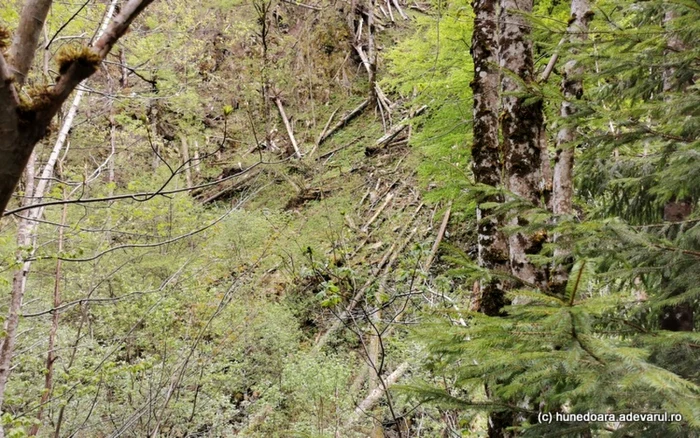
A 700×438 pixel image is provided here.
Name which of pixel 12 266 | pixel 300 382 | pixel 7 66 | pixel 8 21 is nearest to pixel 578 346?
pixel 7 66

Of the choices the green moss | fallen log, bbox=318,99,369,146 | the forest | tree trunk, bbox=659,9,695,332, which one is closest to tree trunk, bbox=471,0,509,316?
the forest

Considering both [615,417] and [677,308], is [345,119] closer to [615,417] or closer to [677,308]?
[677,308]

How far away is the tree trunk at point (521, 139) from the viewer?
9.42 ft

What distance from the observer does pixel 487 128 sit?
336 cm

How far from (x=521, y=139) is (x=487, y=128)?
44cm

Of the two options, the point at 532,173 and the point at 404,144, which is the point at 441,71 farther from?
the point at 404,144

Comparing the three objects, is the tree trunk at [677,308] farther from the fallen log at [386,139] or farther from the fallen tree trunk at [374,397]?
the fallen log at [386,139]

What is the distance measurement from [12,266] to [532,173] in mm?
3986

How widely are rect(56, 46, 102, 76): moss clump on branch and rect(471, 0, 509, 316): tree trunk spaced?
285 centimetres

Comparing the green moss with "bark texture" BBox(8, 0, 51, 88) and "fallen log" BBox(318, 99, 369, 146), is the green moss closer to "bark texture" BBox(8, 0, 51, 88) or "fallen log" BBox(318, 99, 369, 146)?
"bark texture" BBox(8, 0, 51, 88)

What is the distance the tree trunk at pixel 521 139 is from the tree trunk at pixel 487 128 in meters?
0.26

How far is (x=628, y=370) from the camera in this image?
4.09ft

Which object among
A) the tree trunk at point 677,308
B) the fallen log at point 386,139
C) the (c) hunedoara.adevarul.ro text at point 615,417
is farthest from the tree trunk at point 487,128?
the fallen log at point 386,139

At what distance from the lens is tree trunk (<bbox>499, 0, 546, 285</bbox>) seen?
2.87 meters
